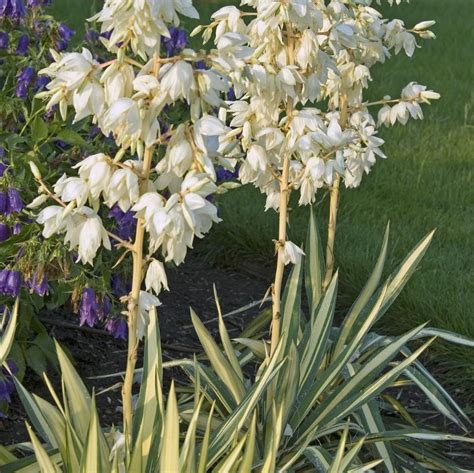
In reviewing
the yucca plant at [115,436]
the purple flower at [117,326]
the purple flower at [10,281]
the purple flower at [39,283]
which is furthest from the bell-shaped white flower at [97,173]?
the purple flower at [117,326]

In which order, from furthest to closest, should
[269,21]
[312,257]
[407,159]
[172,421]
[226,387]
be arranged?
[407,159], [312,257], [226,387], [269,21], [172,421]

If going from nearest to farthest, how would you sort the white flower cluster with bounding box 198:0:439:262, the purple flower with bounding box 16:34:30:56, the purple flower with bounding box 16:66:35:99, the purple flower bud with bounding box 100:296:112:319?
the white flower cluster with bounding box 198:0:439:262
the purple flower bud with bounding box 100:296:112:319
the purple flower with bounding box 16:66:35:99
the purple flower with bounding box 16:34:30:56

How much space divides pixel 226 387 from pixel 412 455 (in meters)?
0.72

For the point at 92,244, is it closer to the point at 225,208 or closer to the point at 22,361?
the point at 22,361

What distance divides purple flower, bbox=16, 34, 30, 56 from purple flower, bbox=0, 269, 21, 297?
966 mm

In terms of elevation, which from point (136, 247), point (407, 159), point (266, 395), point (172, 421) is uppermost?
point (136, 247)

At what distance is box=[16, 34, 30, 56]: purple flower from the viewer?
3.64 m

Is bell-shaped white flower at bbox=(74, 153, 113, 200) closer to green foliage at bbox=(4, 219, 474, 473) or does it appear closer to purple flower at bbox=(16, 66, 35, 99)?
green foliage at bbox=(4, 219, 474, 473)

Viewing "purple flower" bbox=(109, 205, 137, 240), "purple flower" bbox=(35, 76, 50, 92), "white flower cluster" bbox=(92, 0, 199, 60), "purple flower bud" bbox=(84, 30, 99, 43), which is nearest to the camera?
"white flower cluster" bbox=(92, 0, 199, 60)

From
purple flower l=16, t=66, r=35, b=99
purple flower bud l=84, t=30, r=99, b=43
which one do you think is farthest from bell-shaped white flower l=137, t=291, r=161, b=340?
purple flower bud l=84, t=30, r=99, b=43

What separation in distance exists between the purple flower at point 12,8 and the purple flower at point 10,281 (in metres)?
0.85

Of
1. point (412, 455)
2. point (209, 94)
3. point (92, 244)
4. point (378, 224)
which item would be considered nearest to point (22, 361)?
point (412, 455)

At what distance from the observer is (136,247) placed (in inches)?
86.9

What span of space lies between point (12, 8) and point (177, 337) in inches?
60.5
